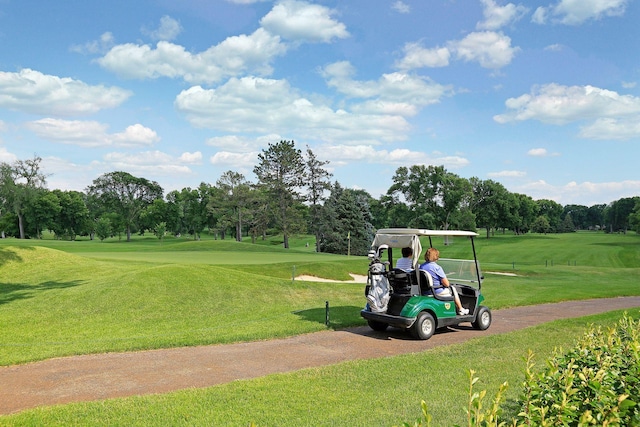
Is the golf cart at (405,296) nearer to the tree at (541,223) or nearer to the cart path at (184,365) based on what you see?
the cart path at (184,365)

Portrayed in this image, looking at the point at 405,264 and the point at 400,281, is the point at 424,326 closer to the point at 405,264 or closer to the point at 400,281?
the point at 400,281

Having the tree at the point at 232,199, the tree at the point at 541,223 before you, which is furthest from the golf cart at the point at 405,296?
the tree at the point at 541,223

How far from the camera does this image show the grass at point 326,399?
496 centimetres

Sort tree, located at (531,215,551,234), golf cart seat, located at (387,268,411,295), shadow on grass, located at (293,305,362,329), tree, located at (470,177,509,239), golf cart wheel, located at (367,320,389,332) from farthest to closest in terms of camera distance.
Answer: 1. tree, located at (531,215,551,234)
2. tree, located at (470,177,509,239)
3. shadow on grass, located at (293,305,362,329)
4. golf cart wheel, located at (367,320,389,332)
5. golf cart seat, located at (387,268,411,295)

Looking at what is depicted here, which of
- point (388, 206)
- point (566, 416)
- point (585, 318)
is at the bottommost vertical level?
point (585, 318)

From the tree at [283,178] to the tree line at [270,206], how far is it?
0.13 m

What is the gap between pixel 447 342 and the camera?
9.27 meters

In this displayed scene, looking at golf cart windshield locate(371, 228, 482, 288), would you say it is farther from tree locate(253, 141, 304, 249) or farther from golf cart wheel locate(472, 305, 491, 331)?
tree locate(253, 141, 304, 249)

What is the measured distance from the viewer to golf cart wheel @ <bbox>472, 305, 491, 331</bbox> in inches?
415

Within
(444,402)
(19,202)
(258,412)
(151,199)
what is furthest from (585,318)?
(151,199)

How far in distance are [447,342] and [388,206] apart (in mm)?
65285

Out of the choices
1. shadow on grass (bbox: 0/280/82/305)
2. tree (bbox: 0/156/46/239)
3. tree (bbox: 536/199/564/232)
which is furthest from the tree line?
shadow on grass (bbox: 0/280/82/305)

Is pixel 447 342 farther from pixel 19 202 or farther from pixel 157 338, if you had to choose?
pixel 19 202

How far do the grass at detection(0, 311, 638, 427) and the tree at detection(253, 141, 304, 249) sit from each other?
50429 mm
